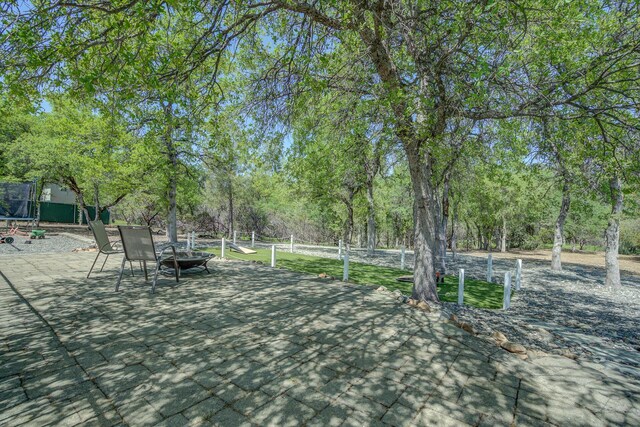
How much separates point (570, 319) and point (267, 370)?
6618 mm

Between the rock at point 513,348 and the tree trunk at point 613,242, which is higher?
the tree trunk at point 613,242

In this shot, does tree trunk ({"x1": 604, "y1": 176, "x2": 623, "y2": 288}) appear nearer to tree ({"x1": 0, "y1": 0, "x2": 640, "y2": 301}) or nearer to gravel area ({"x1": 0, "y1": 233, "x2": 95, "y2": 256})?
tree ({"x1": 0, "y1": 0, "x2": 640, "y2": 301})

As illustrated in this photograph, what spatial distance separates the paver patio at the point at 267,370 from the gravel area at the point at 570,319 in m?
0.98

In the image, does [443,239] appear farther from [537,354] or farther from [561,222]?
[537,354]

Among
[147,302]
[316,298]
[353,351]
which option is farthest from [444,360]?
[147,302]

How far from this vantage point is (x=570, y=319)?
6.24 m

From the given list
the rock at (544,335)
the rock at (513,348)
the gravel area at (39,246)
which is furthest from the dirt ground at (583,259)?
the gravel area at (39,246)

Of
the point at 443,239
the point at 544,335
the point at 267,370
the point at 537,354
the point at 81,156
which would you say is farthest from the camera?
the point at 81,156

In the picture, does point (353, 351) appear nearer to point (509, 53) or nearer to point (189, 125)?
point (189, 125)

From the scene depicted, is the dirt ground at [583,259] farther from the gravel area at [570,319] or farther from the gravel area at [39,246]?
the gravel area at [39,246]

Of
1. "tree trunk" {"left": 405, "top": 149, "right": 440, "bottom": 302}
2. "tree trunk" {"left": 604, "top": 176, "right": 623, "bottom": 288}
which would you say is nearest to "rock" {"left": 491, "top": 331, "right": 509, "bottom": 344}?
"tree trunk" {"left": 405, "top": 149, "right": 440, "bottom": 302}

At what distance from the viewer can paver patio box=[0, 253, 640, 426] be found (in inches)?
86.7

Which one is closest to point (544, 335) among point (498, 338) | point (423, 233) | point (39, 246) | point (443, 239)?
point (498, 338)

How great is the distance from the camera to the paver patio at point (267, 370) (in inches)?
86.7
